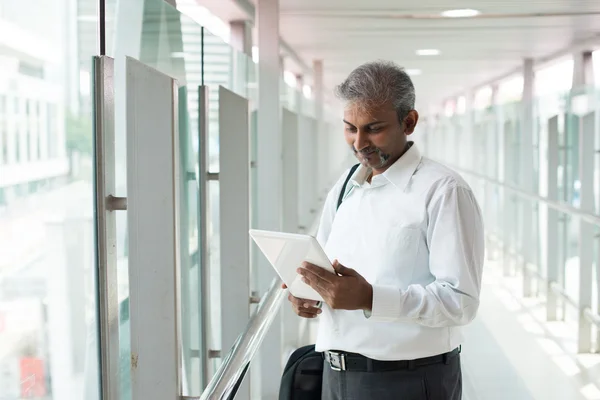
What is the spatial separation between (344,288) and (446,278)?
211 millimetres

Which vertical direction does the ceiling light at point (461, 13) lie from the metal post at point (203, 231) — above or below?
above

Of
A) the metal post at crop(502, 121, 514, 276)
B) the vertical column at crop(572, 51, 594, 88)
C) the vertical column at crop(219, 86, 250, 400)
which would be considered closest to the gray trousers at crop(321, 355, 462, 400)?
the vertical column at crop(219, 86, 250, 400)

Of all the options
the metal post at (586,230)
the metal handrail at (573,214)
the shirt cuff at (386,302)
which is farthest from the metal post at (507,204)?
the shirt cuff at (386,302)

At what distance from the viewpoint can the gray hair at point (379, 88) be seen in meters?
1.81

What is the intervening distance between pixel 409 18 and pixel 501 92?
24.1ft

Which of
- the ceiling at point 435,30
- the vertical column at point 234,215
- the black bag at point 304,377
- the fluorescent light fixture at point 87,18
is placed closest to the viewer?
the fluorescent light fixture at point 87,18

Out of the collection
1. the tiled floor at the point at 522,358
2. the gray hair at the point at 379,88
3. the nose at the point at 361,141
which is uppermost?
the gray hair at the point at 379,88

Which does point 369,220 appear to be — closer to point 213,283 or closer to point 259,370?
point 213,283

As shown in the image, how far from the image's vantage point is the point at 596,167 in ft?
18.5

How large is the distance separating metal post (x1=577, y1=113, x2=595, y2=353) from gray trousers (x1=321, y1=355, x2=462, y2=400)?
4.03 metres

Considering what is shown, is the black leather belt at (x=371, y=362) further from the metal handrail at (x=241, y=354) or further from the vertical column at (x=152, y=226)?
the vertical column at (x=152, y=226)

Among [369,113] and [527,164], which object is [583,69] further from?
[369,113]

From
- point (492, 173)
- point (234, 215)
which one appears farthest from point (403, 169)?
point (492, 173)

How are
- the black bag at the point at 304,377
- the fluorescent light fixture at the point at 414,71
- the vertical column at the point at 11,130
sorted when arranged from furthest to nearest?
the fluorescent light fixture at the point at 414,71
the black bag at the point at 304,377
the vertical column at the point at 11,130
